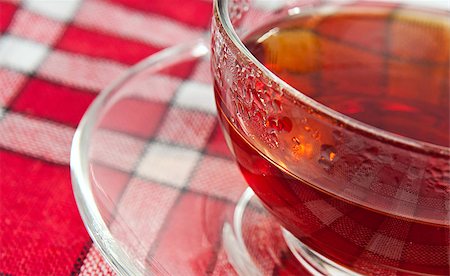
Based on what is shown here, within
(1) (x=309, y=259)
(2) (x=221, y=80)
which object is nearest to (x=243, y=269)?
(1) (x=309, y=259)

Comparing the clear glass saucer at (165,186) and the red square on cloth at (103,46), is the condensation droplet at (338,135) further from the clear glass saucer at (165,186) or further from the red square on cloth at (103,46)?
the red square on cloth at (103,46)

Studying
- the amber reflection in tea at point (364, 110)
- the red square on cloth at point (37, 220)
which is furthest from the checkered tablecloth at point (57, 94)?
the amber reflection in tea at point (364, 110)

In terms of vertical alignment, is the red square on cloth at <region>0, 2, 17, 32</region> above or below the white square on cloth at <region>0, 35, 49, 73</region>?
above

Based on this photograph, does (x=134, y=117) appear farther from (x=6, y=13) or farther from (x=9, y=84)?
(x=6, y=13)

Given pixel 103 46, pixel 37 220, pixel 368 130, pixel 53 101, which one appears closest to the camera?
pixel 368 130

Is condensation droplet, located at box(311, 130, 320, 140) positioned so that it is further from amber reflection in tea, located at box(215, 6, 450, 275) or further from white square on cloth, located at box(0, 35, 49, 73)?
white square on cloth, located at box(0, 35, 49, 73)

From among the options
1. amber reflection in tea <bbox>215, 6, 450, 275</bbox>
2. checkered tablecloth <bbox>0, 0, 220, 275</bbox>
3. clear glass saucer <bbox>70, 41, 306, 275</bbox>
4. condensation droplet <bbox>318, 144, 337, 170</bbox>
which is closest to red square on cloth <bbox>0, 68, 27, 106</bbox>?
checkered tablecloth <bbox>0, 0, 220, 275</bbox>

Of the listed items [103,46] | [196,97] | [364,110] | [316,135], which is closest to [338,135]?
[316,135]

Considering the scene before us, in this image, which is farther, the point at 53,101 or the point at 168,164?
the point at 53,101
